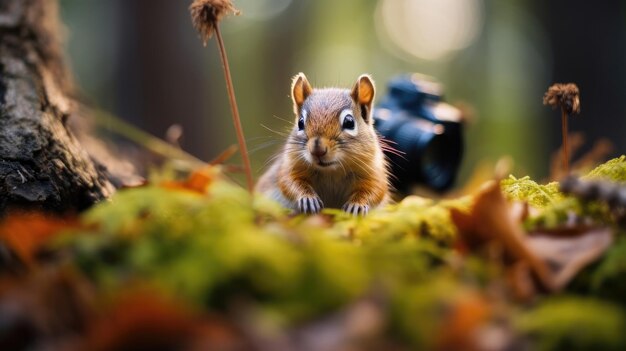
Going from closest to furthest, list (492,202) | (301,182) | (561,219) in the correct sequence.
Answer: (492,202), (561,219), (301,182)

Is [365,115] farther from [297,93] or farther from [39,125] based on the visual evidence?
[39,125]

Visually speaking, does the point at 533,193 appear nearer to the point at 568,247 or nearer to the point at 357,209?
the point at 357,209

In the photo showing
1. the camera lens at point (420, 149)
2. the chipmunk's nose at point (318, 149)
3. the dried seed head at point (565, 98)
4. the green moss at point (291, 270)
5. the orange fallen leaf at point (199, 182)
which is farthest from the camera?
the camera lens at point (420, 149)

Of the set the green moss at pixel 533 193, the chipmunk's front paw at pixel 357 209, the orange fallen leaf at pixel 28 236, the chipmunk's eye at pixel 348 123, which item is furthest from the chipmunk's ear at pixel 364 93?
the orange fallen leaf at pixel 28 236

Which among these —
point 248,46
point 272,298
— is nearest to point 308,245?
point 272,298

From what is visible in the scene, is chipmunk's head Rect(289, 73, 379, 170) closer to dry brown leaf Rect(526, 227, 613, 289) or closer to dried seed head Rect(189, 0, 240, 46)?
dried seed head Rect(189, 0, 240, 46)

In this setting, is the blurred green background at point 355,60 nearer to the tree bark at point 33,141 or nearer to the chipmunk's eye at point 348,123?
the chipmunk's eye at point 348,123

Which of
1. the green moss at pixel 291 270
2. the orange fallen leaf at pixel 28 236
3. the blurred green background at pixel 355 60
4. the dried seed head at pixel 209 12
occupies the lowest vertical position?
the orange fallen leaf at pixel 28 236
